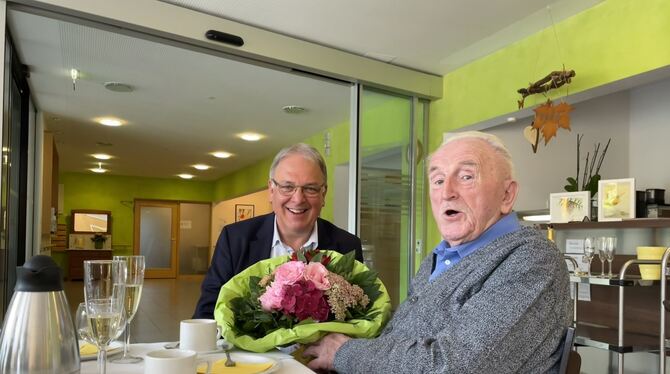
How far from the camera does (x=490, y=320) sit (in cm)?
120

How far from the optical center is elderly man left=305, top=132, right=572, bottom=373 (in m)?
1.20

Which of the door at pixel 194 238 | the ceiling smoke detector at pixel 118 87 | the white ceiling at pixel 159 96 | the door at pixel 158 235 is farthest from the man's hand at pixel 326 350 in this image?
the door at pixel 194 238

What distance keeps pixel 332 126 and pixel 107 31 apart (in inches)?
137

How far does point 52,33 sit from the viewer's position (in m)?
4.18

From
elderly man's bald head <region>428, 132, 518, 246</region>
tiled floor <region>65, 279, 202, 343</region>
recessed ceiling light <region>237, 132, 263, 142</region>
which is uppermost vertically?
recessed ceiling light <region>237, 132, 263, 142</region>

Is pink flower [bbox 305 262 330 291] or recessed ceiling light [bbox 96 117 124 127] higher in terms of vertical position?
recessed ceiling light [bbox 96 117 124 127]

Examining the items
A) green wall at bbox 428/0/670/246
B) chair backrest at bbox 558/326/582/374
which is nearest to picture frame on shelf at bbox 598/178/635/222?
green wall at bbox 428/0/670/246

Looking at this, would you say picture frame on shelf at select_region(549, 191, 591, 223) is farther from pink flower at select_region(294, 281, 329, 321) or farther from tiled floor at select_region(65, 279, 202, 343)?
tiled floor at select_region(65, 279, 202, 343)

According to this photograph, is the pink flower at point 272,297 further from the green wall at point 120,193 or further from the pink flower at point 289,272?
the green wall at point 120,193

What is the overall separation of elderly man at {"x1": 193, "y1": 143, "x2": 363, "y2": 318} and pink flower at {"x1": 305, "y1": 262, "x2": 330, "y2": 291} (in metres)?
0.62

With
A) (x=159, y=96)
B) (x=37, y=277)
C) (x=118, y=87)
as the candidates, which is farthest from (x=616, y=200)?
(x=118, y=87)

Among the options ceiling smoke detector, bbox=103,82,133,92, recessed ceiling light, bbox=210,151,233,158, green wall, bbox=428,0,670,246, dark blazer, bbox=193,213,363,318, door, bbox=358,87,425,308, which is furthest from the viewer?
recessed ceiling light, bbox=210,151,233,158

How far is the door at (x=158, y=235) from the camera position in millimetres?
14688

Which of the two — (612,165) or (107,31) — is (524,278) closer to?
(107,31)
